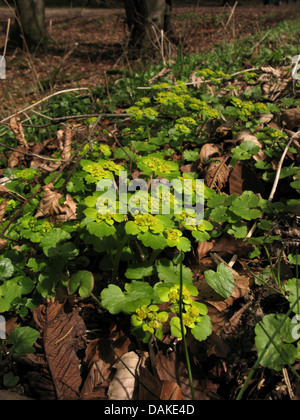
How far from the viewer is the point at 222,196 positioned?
1645mm

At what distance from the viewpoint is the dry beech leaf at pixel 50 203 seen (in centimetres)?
170

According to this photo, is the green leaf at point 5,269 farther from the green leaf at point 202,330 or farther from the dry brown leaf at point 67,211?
the green leaf at point 202,330

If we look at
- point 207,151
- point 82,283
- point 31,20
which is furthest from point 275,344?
point 31,20

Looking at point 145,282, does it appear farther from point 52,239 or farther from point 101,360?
point 52,239

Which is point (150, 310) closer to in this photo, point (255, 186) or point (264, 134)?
point (255, 186)

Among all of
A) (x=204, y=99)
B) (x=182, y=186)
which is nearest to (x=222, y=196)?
(x=182, y=186)

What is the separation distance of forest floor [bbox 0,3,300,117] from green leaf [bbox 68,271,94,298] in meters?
2.86

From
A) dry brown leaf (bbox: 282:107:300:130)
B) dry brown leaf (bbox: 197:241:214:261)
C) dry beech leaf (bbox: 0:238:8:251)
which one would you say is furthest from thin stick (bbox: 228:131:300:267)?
dry beech leaf (bbox: 0:238:8:251)

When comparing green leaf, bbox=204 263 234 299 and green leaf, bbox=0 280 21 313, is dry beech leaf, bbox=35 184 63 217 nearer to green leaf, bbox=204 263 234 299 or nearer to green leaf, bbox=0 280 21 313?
green leaf, bbox=0 280 21 313

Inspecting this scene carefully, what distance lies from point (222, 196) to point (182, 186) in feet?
0.93

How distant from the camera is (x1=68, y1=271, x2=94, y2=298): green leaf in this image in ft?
4.12

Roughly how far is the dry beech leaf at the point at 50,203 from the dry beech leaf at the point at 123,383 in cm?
94

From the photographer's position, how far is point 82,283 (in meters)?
1.29

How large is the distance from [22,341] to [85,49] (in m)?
10.3
